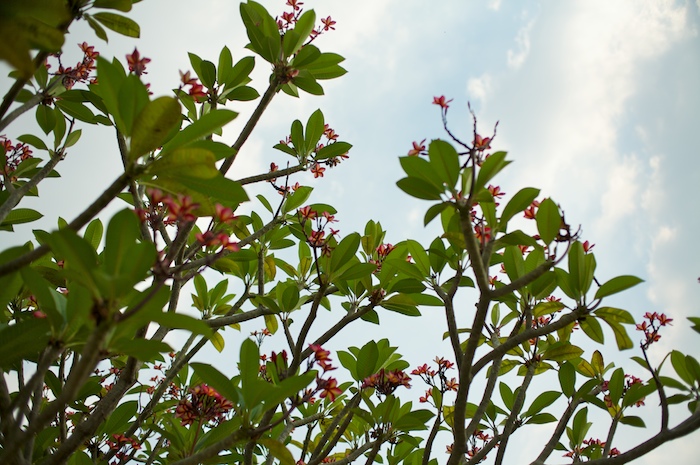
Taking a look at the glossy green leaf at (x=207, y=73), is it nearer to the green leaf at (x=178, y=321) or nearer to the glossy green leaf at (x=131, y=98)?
the glossy green leaf at (x=131, y=98)

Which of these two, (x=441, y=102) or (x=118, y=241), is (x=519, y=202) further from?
(x=118, y=241)

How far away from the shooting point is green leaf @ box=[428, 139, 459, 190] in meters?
1.54

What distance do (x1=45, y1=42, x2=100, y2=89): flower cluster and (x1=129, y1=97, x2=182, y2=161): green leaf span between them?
1.52 metres

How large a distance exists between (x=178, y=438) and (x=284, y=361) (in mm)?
529

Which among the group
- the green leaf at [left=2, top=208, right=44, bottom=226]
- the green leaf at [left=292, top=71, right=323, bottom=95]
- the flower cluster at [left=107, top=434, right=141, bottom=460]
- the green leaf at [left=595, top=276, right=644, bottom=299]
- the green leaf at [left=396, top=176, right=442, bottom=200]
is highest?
the green leaf at [left=292, top=71, right=323, bottom=95]

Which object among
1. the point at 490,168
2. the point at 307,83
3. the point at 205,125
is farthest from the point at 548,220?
the point at 307,83

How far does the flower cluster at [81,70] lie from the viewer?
8.17 ft

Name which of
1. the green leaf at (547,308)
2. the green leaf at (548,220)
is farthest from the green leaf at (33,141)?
the green leaf at (547,308)

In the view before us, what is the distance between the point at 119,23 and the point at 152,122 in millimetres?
672

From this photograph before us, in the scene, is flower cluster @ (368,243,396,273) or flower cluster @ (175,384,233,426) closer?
flower cluster @ (175,384,233,426)

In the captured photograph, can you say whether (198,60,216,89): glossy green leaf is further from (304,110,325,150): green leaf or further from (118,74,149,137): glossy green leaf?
(118,74,149,137): glossy green leaf

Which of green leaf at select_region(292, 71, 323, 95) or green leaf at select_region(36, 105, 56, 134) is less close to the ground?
green leaf at select_region(292, 71, 323, 95)

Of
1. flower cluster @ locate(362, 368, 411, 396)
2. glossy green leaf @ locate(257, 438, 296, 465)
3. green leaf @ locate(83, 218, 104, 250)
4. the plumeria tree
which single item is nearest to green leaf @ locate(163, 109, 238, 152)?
the plumeria tree

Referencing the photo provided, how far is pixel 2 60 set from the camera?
39.2 inches
